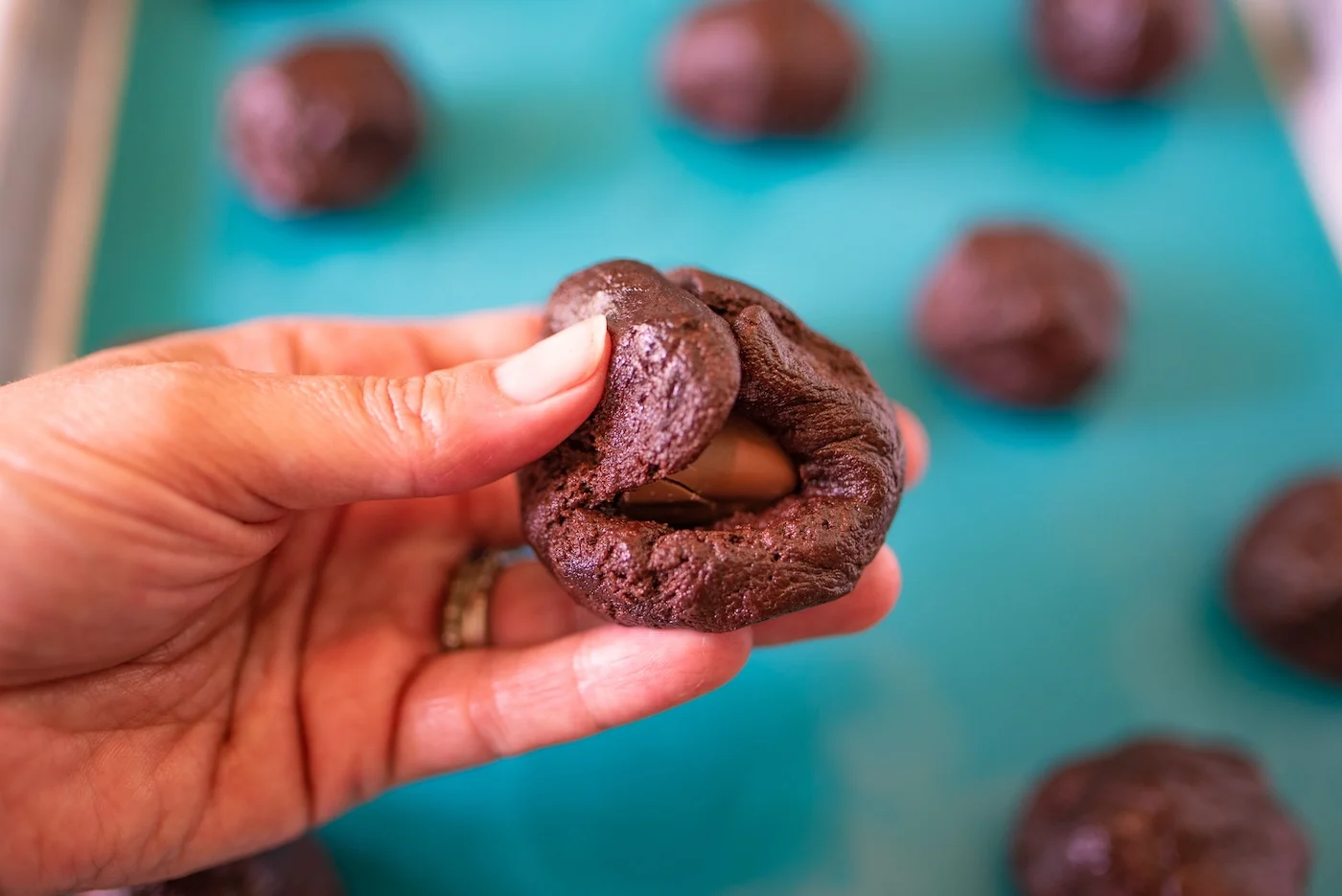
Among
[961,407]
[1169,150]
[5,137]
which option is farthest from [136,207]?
[1169,150]

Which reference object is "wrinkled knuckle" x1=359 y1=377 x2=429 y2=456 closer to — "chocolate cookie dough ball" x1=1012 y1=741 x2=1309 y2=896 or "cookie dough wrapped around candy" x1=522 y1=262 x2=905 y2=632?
"cookie dough wrapped around candy" x1=522 y1=262 x2=905 y2=632

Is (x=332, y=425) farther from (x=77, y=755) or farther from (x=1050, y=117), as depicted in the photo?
(x=1050, y=117)

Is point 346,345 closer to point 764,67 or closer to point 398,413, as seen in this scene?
point 398,413

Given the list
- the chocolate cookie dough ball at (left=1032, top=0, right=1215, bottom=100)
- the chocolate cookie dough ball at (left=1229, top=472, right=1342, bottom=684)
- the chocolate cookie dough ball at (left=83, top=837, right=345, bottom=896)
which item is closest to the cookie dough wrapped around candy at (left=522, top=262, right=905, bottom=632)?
the chocolate cookie dough ball at (left=83, top=837, right=345, bottom=896)

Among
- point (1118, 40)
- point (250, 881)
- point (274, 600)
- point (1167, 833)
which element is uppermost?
point (1118, 40)

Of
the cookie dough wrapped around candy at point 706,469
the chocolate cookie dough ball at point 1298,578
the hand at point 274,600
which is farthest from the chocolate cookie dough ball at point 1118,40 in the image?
the cookie dough wrapped around candy at point 706,469

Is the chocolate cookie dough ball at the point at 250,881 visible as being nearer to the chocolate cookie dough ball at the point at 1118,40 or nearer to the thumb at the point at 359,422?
the thumb at the point at 359,422

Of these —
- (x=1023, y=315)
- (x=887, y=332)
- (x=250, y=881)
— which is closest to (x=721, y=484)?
(x=250, y=881)
